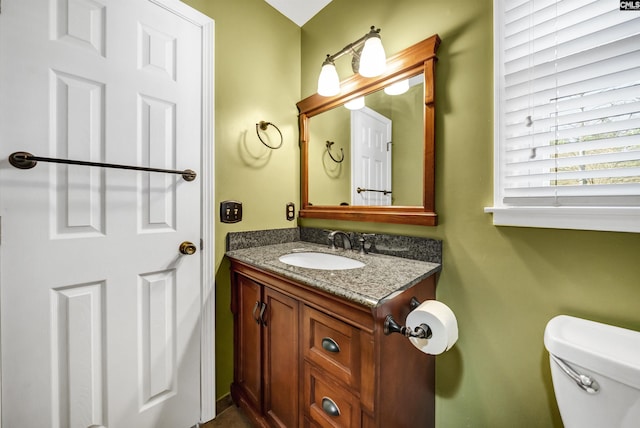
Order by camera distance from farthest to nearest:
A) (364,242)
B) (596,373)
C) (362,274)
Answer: (364,242) < (362,274) < (596,373)

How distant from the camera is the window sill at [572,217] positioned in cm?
68

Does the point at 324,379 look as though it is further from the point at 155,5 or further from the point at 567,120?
the point at 155,5

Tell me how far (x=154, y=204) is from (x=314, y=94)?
114 centimetres

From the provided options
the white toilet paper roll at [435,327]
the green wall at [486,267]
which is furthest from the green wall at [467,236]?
the white toilet paper roll at [435,327]

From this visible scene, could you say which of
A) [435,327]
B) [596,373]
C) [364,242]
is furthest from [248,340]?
[596,373]

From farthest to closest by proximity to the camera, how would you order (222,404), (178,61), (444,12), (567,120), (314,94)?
(314,94)
(222,404)
(178,61)
(444,12)
(567,120)

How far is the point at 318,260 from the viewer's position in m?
1.38

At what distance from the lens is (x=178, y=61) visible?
1.18 meters

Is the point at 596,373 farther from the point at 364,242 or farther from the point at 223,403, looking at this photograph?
the point at 223,403

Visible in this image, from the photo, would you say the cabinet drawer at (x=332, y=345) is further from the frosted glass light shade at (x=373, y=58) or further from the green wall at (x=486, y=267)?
the frosted glass light shade at (x=373, y=58)

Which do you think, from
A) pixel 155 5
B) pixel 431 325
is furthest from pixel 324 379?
pixel 155 5

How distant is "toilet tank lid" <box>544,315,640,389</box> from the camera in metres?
0.56

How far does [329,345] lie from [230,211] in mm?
887

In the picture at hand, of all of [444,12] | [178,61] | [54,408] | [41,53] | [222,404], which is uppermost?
[444,12]
